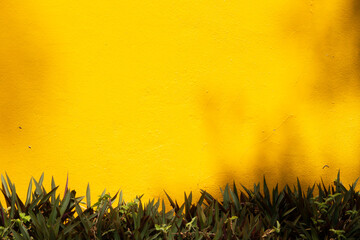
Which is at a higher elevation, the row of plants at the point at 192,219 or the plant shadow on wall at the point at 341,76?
the plant shadow on wall at the point at 341,76

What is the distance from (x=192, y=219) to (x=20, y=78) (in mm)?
1431

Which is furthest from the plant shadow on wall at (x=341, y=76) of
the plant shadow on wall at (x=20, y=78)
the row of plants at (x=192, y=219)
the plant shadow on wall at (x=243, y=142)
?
the plant shadow on wall at (x=20, y=78)

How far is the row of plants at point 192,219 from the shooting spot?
2.60 meters

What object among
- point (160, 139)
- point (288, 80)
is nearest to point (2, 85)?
point (160, 139)

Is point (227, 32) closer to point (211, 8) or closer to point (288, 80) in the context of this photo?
point (211, 8)

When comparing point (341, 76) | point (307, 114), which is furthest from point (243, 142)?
point (341, 76)

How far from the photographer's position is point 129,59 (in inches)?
127

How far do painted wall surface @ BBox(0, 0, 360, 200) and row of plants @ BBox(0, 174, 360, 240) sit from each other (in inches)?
12.1

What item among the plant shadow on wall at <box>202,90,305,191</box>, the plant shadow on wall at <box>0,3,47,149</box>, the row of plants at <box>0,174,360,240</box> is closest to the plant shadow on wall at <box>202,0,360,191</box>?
the plant shadow on wall at <box>202,90,305,191</box>

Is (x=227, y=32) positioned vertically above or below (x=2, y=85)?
above

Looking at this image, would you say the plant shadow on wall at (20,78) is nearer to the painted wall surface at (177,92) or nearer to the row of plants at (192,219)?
the painted wall surface at (177,92)

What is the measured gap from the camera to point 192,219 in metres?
2.72

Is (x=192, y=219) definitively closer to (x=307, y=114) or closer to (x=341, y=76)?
(x=307, y=114)

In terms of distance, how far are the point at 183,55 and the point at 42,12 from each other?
936mm
